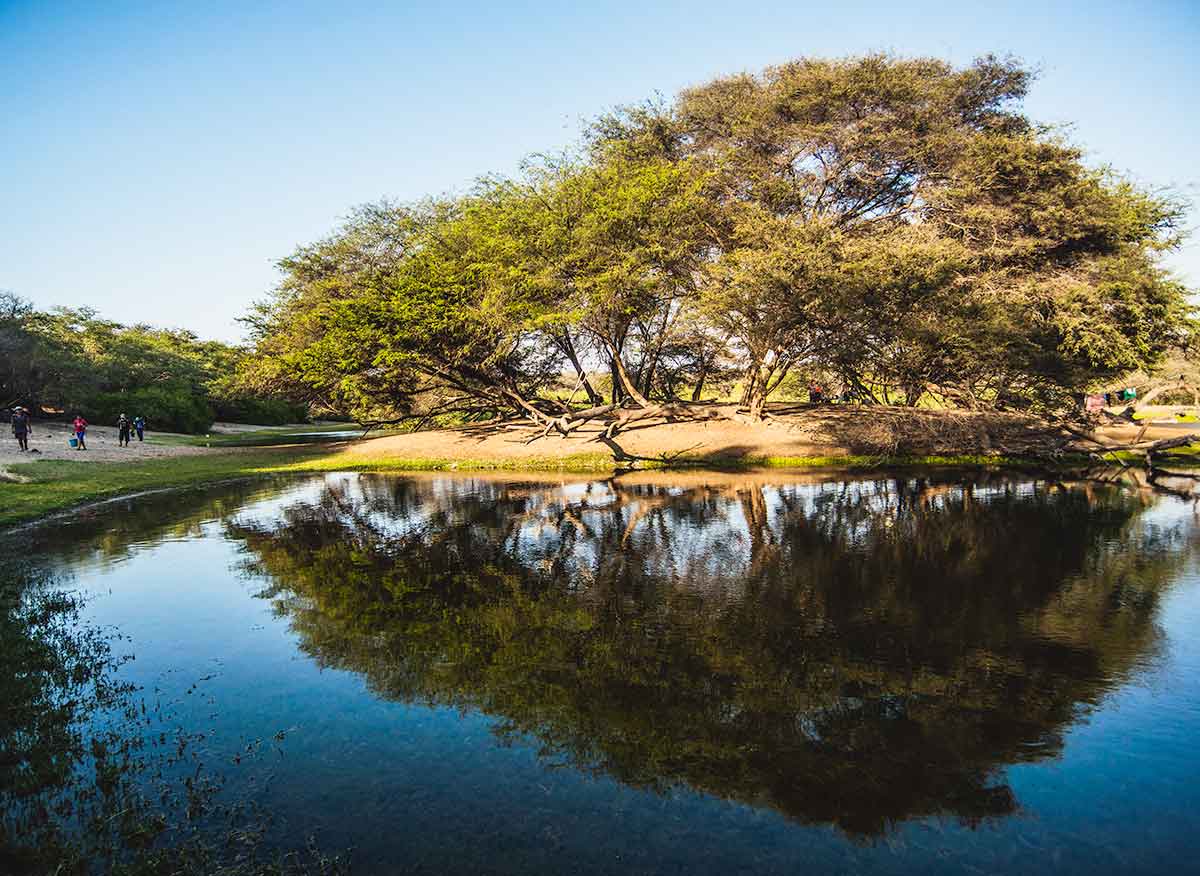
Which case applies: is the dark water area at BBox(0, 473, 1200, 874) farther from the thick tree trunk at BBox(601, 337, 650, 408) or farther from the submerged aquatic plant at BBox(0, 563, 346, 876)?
the thick tree trunk at BBox(601, 337, 650, 408)

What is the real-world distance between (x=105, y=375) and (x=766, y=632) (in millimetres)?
63272

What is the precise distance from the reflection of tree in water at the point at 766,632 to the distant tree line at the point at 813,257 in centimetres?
1155

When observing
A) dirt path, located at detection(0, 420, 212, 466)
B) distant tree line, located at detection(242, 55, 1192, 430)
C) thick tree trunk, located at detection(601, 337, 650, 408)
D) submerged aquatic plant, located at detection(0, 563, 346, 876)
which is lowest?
submerged aquatic plant, located at detection(0, 563, 346, 876)

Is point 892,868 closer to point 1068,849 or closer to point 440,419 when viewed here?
point 1068,849

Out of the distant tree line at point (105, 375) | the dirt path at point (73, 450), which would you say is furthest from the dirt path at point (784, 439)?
the distant tree line at point (105, 375)

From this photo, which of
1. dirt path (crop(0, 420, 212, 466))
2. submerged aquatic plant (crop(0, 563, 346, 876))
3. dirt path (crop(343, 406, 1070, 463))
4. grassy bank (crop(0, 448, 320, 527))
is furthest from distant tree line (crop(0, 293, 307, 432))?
submerged aquatic plant (crop(0, 563, 346, 876))

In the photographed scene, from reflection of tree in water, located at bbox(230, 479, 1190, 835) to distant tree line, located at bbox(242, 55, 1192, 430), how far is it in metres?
11.6

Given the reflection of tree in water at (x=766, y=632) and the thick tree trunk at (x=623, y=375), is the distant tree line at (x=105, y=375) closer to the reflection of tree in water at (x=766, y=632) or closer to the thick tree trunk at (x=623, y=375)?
the thick tree trunk at (x=623, y=375)

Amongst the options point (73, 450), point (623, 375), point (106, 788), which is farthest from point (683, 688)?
point (73, 450)

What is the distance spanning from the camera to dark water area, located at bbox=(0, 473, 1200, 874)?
5.15m

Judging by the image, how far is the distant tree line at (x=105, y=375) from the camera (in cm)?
4612

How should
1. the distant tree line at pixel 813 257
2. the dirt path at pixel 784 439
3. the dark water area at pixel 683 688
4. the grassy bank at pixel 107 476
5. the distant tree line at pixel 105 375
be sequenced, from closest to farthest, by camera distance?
the dark water area at pixel 683 688
the grassy bank at pixel 107 476
the distant tree line at pixel 813 257
the dirt path at pixel 784 439
the distant tree line at pixel 105 375

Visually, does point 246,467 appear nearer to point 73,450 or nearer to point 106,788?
point 73,450

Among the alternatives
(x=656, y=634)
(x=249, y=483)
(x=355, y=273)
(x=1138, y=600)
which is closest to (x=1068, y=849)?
(x=656, y=634)
